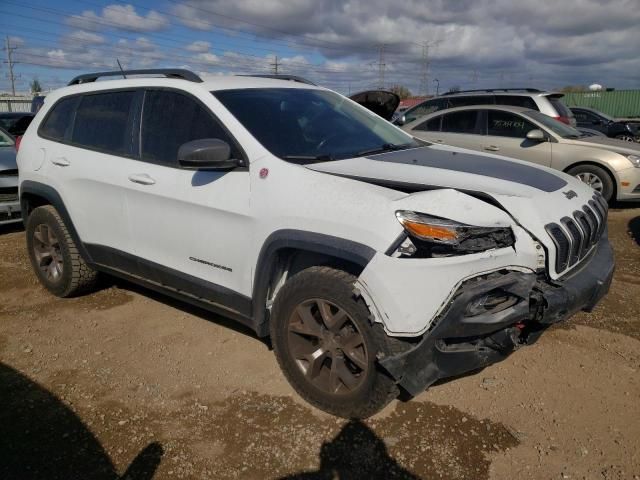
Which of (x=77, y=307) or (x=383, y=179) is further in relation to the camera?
(x=77, y=307)

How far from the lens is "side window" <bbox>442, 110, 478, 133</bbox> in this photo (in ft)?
29.1

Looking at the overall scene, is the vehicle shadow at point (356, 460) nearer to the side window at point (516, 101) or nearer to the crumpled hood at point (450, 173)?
the crumpled hood at point (450, 173)

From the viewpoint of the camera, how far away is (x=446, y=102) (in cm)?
1029

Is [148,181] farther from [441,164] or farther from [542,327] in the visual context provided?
[542,327]

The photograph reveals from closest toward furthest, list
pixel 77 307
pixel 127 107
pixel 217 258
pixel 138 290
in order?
pixel 217 258, pixel 127 107, pixel 77 307, pixel 138 290

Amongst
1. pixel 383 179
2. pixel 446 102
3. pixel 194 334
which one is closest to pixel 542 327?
pixel 383 179

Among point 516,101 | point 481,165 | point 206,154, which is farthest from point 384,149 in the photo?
point 516,101

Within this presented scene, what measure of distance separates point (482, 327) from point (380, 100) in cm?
411

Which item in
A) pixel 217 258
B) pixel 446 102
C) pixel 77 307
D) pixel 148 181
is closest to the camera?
pixel 217 258

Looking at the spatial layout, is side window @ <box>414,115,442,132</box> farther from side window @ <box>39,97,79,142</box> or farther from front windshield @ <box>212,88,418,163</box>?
side window @ <box>39,97,79,142</box>

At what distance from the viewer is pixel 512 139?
841cm

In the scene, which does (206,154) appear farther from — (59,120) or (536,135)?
(536,135)

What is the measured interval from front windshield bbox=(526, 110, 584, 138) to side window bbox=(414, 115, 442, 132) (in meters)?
1.46

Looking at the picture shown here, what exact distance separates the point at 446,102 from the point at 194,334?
7.95 metres
